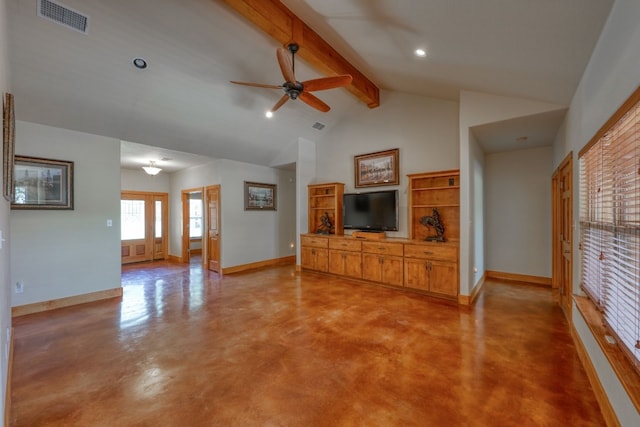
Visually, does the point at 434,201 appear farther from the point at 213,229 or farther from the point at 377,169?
the point at 213,229

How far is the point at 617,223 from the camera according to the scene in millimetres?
1850

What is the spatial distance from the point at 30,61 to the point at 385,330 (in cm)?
512

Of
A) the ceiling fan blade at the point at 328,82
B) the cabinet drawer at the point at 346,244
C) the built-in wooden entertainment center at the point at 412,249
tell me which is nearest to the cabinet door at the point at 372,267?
the built-in wooden entertainment center at the point at 412,249

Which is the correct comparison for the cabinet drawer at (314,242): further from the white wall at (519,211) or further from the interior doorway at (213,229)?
the white wall at (519,211)

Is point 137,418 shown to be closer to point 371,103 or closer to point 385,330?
point 385,330

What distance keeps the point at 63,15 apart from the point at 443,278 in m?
5.66

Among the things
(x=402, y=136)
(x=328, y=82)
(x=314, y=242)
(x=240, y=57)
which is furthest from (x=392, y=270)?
(x=240, y=57)

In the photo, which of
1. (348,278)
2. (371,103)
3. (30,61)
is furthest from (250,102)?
(348,278)

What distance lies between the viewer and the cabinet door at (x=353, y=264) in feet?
17.1

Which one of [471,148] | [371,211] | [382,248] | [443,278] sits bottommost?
[443,278]

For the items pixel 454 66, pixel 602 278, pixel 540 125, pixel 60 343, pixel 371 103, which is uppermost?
pixel 371 103

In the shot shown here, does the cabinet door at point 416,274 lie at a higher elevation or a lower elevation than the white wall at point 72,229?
lower

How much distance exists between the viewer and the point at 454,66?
318cm

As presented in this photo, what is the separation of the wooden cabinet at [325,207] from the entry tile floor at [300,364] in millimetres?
2135
